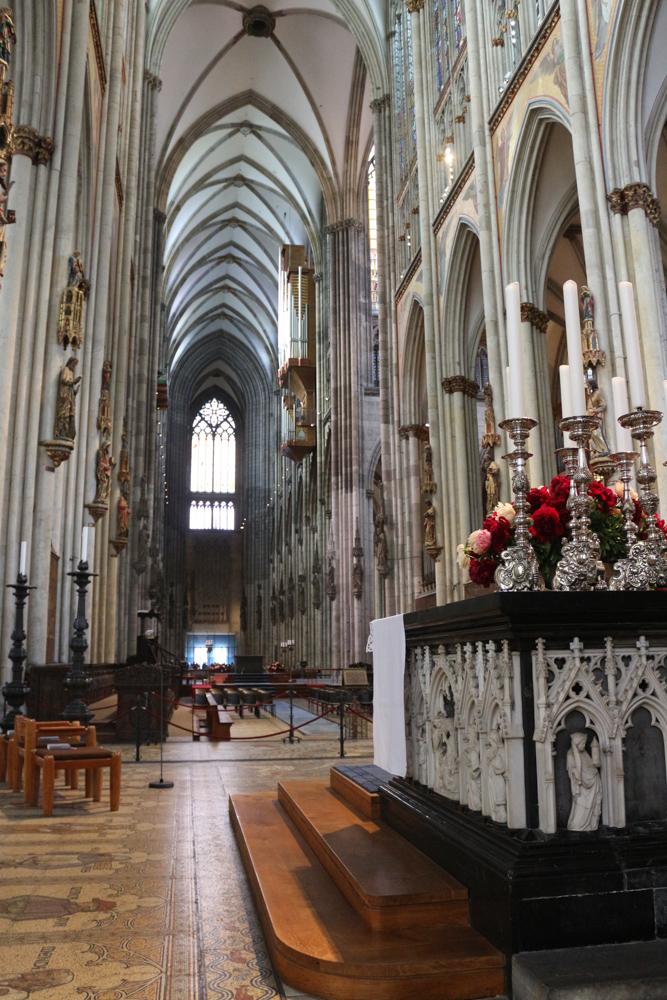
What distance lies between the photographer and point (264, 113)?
2606 centimetres

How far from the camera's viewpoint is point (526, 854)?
2520 millimetres

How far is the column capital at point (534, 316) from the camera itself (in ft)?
36.3

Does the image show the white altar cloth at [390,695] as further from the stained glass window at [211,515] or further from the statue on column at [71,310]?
the stained glass window at [211,515]

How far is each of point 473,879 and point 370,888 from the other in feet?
1.18

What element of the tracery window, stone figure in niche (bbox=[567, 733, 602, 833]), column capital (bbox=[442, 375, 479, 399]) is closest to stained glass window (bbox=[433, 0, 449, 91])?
column capital (bbox=[442, 375, 479, 399])

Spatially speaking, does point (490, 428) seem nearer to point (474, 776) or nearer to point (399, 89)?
point (474, 776)

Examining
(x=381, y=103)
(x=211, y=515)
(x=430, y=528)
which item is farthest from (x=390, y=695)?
(x=211, y=515)

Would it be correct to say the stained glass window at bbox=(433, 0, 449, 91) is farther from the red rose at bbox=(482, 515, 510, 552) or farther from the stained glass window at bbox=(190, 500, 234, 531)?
the stained glass window at bbox=(190, 500, 234, 531)

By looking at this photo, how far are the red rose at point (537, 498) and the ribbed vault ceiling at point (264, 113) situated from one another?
60.1 ft

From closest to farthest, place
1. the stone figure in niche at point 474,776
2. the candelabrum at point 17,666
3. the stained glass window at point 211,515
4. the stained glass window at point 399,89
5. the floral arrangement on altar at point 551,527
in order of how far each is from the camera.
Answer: the stone figure in niche at point 474,776 → the floral arrangement on altar at point 551,527 → the candelabrum at point 17,666 → the stained glass window at point 399,89 → the stained glass window at point 211,515

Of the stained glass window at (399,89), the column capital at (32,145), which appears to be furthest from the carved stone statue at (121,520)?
the stained glass window at (399,89)

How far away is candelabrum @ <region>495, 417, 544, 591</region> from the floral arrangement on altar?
272 mm

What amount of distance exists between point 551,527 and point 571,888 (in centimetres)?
143

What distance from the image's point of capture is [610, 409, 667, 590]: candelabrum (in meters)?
3.14
